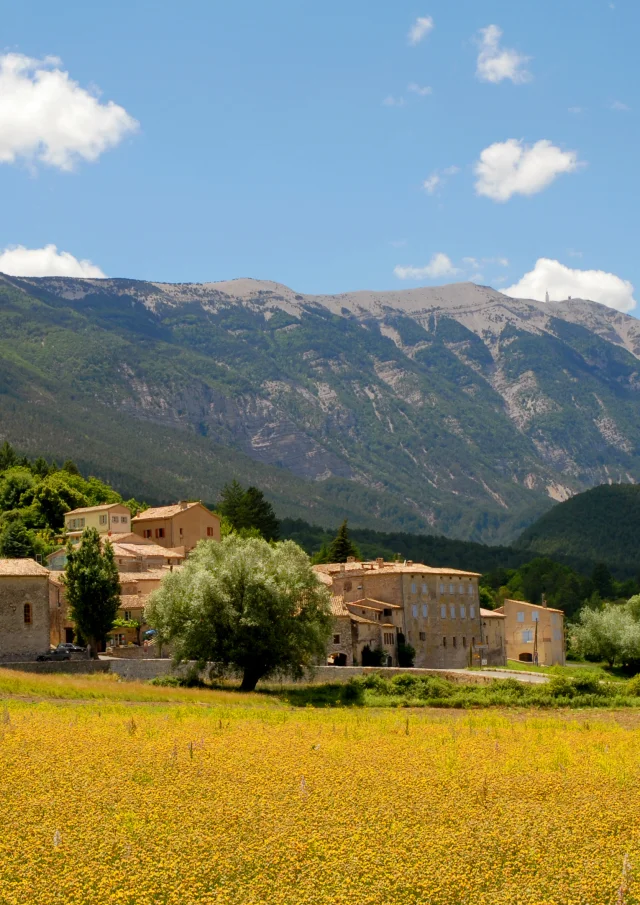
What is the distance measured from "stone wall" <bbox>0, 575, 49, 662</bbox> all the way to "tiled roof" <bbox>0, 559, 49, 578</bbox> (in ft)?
0.85

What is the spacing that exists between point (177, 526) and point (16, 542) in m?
18.3

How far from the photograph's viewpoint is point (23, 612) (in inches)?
2876

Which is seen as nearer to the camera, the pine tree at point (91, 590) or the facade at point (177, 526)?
the pine tree at point (91, 590)

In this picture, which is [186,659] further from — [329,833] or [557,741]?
[329,833]

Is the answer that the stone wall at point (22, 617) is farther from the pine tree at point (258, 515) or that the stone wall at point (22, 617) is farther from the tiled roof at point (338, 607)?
the pine tree at point (258, 515)

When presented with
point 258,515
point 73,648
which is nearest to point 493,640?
point 73,648

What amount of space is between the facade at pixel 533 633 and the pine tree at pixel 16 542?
46142 mm

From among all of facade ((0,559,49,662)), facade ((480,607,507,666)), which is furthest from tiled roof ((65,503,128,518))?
facade ((0,559,49,662))

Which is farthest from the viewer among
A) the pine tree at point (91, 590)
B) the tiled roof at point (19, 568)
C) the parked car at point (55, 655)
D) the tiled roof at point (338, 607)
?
the tiled roof at point (338, 607)

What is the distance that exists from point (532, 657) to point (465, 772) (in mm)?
91559

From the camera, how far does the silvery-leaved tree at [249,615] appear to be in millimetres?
67750

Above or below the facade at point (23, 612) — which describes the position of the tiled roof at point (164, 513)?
above

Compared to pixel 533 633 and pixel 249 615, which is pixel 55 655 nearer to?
pixel 249 615

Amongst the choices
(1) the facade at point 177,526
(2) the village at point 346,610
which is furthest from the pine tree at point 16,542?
(1) the facade at point 177,526
